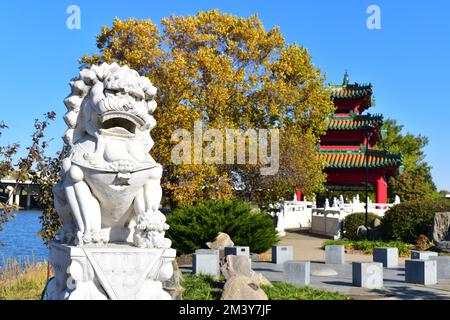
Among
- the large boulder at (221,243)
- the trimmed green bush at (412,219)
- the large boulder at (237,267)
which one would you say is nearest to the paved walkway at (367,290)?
the large boulder at (221,243)

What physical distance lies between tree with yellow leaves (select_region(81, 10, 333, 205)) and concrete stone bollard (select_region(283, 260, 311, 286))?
8720 millimetres

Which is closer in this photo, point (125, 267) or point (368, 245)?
point (125, 267)

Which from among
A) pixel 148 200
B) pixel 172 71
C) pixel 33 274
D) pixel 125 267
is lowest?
pixel 33 274

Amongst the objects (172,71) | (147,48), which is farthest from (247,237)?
(147,48)

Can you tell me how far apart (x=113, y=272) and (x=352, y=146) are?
27.5m

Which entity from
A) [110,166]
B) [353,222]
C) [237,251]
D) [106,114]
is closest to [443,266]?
[237,251]

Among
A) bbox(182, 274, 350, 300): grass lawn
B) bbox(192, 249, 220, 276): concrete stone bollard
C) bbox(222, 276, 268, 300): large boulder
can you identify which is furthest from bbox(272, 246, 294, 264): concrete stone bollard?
bbox(222, 276, 268, 300): large boulder

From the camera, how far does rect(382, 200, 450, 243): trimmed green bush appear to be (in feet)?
63.7

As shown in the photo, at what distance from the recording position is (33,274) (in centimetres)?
Answer: 1088

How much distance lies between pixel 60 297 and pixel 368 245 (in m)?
14.3

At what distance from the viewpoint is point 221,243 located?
43.4 feet
